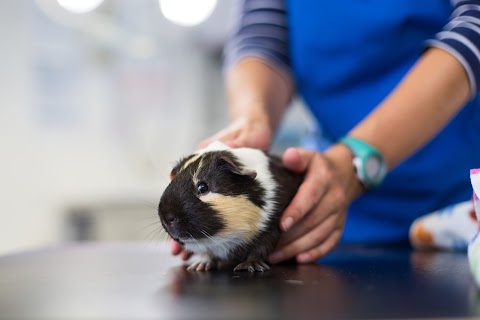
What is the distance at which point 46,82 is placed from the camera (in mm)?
3812

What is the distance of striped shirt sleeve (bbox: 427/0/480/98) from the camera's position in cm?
122

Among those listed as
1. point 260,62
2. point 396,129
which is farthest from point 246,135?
point 260,62

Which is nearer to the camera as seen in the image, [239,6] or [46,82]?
[239,6]

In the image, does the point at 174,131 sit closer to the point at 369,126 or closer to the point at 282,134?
the point at 282,134

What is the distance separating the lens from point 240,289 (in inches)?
29.6

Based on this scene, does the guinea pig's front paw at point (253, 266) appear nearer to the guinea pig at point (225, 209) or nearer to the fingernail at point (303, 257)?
the guinea pig at point (225, 209)

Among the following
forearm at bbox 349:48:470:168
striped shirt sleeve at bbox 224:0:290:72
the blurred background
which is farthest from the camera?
the blurred background

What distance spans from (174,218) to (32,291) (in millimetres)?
316

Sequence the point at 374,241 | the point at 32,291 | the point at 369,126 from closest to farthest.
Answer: the point at 32,291, the point at 369,126, the point at 374,241

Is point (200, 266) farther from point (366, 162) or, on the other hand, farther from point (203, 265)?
point (366, 162)

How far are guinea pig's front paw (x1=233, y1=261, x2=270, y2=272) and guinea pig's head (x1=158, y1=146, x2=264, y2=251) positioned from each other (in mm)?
58

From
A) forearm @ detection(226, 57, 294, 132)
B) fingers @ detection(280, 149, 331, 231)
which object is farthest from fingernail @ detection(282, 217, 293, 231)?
forearm @ detection(226, 57, 294, 132)

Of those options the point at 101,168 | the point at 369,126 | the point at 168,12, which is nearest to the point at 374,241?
the point at 369,126

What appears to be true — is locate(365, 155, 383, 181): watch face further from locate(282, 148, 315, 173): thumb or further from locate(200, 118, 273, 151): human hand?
locate(200, 118, 273, 151): human hand
